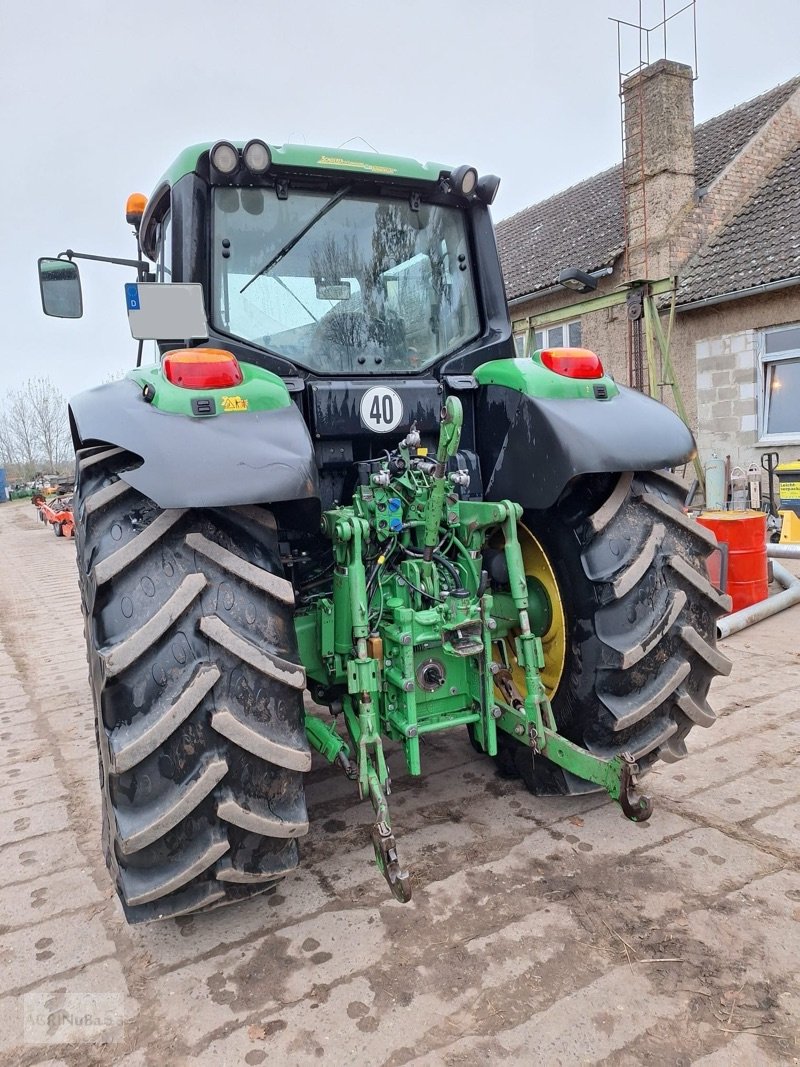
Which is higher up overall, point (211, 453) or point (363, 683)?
point (211, 453)

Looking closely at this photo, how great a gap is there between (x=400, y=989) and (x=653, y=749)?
1.16 meters

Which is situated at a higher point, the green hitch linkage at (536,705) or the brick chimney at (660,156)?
the brick chimney at (660,156)

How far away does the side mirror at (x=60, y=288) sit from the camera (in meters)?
3.34

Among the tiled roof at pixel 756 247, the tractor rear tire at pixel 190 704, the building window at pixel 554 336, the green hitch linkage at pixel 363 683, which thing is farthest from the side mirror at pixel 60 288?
the building window at pixel 554 336

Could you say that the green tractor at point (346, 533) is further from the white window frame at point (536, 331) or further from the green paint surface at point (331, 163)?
the white window frame at point (536, 331)

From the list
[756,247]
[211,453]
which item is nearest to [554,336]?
[756,247]

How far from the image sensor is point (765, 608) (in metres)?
5.40

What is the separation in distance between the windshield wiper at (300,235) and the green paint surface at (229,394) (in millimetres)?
518

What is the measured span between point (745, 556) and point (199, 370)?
471 cm

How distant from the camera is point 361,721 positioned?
2.25 metres

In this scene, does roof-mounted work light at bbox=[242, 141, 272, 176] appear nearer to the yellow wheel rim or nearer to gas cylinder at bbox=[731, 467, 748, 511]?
the yellow wheel rim

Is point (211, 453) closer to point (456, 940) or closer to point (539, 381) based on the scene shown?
point (539, 381)

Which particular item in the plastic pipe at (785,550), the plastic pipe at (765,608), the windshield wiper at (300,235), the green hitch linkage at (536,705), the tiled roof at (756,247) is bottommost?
the plastic pipe at (765,608)

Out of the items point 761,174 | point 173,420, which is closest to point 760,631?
point 173,420
